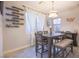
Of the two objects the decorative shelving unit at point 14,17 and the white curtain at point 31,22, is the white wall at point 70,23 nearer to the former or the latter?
the white curtain at point 31,22

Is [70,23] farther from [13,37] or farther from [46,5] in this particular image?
[13,37]

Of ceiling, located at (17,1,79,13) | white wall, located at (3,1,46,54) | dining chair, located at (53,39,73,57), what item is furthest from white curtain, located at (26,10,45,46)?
dining chair, located at (53,39,73,57)

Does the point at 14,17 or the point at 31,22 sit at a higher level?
the point at 14,17

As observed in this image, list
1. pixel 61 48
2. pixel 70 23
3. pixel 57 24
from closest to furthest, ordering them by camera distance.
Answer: pixel 61 48
pixel 57 24
pixel 70 23

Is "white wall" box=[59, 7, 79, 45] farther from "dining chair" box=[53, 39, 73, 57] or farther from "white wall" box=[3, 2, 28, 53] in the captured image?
"white wall" box=[3, 2, 28, 53]

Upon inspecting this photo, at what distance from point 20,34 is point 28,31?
1.25 feet

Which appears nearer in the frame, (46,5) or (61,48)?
(61,48)

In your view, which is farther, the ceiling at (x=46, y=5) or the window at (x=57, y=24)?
the window at (x=57, y=24)

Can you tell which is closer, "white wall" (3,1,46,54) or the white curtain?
"white wall" (3,1,46,54)

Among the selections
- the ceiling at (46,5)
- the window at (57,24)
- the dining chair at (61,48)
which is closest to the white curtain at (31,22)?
the ceiling at (46,5)

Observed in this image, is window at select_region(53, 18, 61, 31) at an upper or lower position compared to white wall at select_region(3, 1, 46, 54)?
upper

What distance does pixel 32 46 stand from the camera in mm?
4281

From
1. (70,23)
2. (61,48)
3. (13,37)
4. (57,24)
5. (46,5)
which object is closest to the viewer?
(61,48)

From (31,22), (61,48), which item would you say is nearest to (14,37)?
(31,22)
